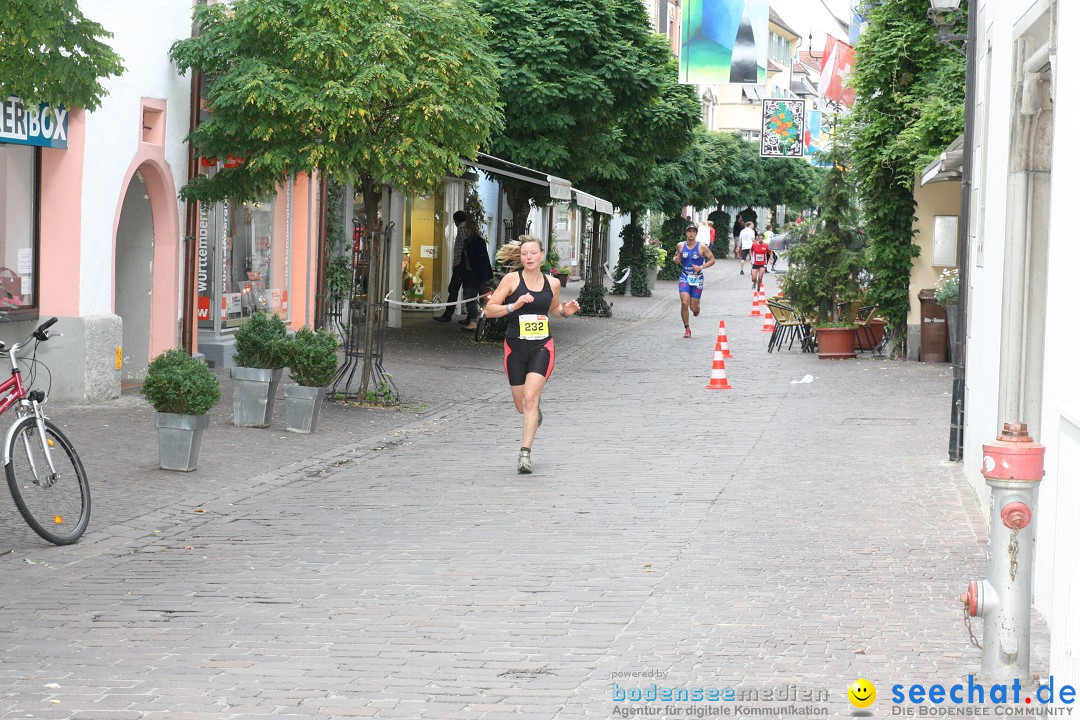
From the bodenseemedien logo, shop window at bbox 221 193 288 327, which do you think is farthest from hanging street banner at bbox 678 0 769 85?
the bodenseemedien logo

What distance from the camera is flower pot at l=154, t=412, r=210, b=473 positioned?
404 inches

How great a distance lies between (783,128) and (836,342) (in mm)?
22761

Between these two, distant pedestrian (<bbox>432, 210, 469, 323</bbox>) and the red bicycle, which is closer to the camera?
the red bicycle

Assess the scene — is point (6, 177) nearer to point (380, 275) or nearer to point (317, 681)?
point (380, 275)

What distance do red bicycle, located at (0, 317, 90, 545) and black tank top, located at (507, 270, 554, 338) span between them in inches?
152

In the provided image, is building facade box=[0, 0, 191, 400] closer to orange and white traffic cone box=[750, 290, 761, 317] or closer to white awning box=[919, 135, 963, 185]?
white awning box=[919, 135, 963, 185]

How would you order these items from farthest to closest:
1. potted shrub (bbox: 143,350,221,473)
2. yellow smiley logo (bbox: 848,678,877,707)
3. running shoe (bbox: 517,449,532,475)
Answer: running shoe (bbox: 517,449,532,475)
potted shrub (bbox: 143,350,221,473)
yellow smiley logo (bbox: 848,678,877,707)

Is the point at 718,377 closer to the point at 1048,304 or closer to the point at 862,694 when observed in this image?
the point at 1048,304

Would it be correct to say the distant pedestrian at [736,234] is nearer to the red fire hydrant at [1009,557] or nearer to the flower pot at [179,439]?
the flower pot at [179,439]

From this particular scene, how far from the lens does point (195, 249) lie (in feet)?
53.3

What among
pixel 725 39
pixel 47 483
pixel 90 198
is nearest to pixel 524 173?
pixel 725 39

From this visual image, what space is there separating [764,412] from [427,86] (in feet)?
16.0

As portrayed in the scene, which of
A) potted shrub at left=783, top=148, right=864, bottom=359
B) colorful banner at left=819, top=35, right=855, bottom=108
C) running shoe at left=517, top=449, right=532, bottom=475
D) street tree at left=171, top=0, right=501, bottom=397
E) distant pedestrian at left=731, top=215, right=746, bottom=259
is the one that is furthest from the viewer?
distant pedestrian at left=731, top=215, right=746, bottom=259

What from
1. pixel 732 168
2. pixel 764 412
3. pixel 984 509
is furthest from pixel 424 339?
pixel 732 168
